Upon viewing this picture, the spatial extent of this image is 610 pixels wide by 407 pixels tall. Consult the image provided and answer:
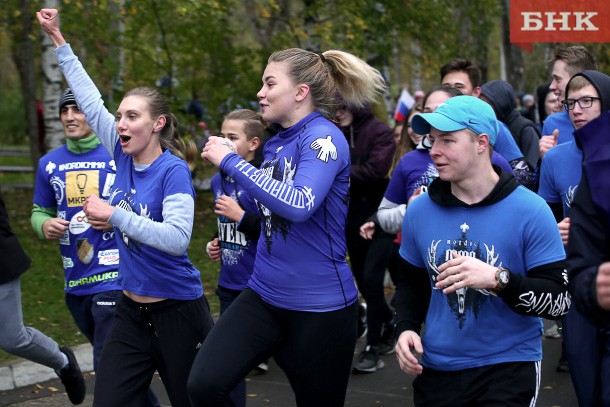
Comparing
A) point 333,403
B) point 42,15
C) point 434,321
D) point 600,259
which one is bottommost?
point 333,403

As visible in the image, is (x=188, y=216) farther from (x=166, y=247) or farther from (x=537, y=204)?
(x=537, y=204)

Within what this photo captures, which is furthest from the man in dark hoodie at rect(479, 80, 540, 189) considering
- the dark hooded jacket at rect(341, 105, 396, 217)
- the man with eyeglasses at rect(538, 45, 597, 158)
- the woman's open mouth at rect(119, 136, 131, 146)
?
the woman's open mouth at rect(119, 136, 131, 146)

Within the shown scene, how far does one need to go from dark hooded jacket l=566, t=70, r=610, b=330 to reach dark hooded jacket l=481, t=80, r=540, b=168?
4171 millimetres

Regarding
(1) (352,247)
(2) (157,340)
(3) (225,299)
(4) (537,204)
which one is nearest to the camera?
(4) (537,204)

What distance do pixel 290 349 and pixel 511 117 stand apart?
3.57 m

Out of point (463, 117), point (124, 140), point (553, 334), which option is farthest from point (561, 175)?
point (553, 334)

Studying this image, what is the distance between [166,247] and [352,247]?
146 inches

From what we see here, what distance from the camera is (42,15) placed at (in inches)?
206

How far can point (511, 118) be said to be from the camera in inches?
299

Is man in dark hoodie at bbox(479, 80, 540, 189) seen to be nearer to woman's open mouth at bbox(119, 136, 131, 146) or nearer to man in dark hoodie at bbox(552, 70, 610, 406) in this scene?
man in dark hoodie at bbox(552, 70, 610, 406)

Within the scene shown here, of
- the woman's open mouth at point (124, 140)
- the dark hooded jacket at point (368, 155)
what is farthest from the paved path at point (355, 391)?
the woman's open mouth at point (124, 140)

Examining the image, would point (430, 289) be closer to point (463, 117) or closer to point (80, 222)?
point (463, 117)

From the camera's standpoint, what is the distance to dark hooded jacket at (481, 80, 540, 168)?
7344 millimetres

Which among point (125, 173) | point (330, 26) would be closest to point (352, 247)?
point (125, 173)
